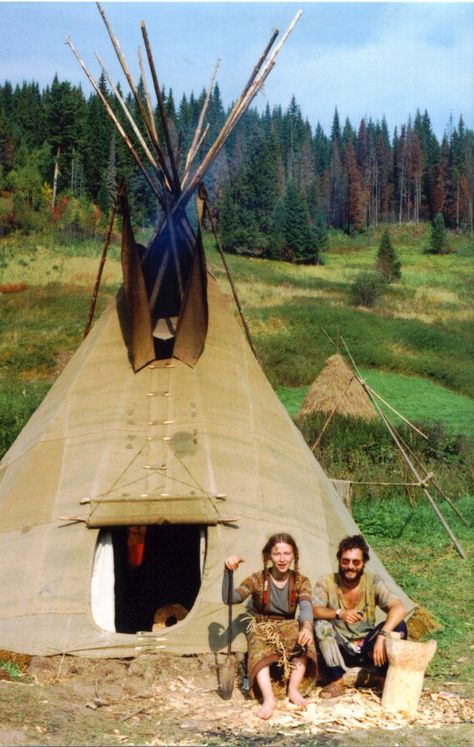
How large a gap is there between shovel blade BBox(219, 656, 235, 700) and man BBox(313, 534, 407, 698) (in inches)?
22.9

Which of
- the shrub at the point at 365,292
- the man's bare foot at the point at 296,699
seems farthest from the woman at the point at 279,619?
the shrub at the point at 365,292

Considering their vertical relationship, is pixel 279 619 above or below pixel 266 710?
above

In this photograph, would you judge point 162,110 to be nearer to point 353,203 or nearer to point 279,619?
point 279,619

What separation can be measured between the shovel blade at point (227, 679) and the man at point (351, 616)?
58 cm

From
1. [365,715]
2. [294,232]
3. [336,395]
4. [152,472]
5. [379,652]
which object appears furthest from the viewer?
[294,232]

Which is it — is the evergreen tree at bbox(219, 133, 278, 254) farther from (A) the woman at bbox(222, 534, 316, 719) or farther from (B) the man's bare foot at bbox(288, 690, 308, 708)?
(B) the man's bare foot at bbox(288, 690, 308, 708)

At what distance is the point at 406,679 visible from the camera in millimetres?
6230

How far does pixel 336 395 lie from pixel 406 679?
46.5ft

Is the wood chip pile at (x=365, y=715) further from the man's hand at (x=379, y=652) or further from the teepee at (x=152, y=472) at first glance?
the teepee at (x=152, y=472)

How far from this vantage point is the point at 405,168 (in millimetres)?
91562

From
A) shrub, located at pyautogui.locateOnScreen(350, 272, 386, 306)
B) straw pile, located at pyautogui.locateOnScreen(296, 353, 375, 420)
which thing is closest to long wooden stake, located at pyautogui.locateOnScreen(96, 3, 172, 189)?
straw pile, located at pyautogui.locateOnScreen(296, 353, 375, 420)

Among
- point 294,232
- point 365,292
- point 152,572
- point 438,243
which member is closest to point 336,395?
point 152,572

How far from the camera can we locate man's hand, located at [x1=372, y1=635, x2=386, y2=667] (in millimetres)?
6395

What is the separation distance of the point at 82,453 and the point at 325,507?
217cm
